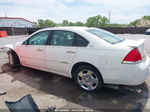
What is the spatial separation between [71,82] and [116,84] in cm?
134

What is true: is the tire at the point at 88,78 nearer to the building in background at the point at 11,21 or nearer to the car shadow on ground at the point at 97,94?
the car shadow on ground at the point at 97,94

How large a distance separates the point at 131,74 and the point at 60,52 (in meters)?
1.73

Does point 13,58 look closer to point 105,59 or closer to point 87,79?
point 87,79

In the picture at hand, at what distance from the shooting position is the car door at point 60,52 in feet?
10.8

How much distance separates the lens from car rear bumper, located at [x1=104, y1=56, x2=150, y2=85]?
2633mm

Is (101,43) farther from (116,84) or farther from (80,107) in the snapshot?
(80,107)

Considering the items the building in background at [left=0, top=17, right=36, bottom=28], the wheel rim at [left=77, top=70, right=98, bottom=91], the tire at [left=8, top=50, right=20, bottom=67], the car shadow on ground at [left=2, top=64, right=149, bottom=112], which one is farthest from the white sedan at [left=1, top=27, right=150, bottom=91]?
the building in background at [left=0, top=17, right=36, bottom=28]

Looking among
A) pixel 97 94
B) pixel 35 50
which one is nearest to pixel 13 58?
pixel 35 50

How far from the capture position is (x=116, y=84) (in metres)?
2.91

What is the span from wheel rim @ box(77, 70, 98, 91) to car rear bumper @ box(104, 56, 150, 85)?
1.42 ft

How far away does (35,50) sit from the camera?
13.0 ft

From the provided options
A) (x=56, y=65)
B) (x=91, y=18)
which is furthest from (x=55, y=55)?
(x=91, y=18)

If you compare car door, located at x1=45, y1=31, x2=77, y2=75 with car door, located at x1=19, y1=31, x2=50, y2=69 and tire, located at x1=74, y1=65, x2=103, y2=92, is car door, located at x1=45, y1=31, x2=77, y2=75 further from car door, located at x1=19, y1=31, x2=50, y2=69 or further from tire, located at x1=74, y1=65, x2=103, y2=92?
tire, located at x1=74, y1=65, x2=103, y2=92

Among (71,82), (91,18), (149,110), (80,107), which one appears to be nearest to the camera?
(149,110)
